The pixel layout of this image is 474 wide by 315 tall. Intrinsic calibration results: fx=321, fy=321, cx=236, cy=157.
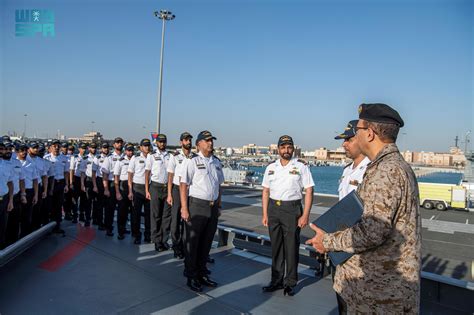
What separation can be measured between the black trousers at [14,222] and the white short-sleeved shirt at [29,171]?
1.82 ft

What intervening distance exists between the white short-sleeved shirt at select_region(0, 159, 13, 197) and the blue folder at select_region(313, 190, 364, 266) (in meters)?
4.73

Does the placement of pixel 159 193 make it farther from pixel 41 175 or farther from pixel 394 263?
pixel 394 263

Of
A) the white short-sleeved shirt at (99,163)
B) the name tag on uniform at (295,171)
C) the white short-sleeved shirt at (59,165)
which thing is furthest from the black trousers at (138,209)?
the name tag on uniform at (295,171)

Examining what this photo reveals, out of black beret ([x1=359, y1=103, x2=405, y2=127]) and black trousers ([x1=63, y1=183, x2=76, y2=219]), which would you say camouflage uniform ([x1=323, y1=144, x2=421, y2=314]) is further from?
black trousers ([x1=63, y1=183, x2=76, y2=219])

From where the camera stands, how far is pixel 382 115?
5.60 ft

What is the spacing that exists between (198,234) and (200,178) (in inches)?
27.6

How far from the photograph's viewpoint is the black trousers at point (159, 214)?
5484 mm

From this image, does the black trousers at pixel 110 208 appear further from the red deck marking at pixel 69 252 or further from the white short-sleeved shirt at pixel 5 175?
the white short-sleeved shirt at pixel 5 175

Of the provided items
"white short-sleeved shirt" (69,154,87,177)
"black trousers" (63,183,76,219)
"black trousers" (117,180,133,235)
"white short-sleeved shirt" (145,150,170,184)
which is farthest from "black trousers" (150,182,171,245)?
"black trousers" (63,183,76,219)

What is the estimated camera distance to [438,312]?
10.7 ft

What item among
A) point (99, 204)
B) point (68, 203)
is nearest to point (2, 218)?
point (99, 204)

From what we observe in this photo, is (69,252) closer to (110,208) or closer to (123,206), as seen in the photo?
(123,206)

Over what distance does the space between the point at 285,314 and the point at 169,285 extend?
1447mm

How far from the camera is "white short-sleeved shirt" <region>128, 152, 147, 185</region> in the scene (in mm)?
6285
